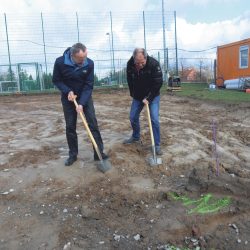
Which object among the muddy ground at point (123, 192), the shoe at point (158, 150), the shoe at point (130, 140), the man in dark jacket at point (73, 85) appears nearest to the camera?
the muddy ground at point (123, 192)

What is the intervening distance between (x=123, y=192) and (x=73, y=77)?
194 cm

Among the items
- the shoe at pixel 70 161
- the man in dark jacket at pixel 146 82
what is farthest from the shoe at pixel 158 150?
the shoe at pixel 70 161

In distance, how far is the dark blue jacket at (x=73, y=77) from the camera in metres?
5.43

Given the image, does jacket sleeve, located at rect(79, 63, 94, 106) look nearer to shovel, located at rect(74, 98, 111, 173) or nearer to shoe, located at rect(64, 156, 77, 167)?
shovel, located at rect(74, 98, 111, 173)

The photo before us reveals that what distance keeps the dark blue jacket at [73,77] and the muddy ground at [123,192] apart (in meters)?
1.15

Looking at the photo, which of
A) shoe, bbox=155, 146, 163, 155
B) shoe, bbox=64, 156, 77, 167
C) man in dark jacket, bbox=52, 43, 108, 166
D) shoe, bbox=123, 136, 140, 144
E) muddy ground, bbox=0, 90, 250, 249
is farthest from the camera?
shoe, bbox=123, 136, 140, 144

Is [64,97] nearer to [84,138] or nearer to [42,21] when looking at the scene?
[84,138]

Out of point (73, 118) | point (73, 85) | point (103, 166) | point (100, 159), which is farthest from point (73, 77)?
point (103, 166)

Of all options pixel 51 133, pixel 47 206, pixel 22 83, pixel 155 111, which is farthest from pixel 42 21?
pixel 47 206

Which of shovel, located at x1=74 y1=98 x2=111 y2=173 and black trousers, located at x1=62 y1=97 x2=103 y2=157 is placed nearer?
shovel, located at x1=74 y1=98 x2=111 y2=173

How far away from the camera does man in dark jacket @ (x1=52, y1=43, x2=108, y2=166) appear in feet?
17.7

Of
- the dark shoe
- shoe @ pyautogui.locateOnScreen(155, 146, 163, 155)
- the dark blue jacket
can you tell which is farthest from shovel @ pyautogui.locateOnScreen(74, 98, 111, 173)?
shoe @ pyautogui.locateOnScreen(155, 146, 163, 155)

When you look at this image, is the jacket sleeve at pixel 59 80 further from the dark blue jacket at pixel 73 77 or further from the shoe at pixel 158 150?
the shoe at pixel 158 150

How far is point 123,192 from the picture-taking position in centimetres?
482
